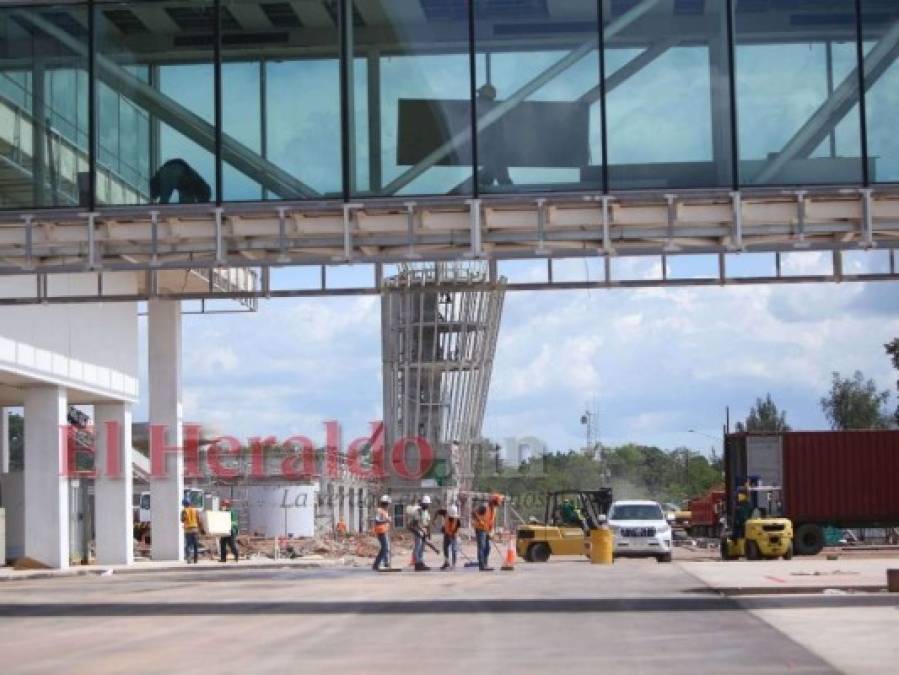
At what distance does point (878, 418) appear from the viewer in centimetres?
11925

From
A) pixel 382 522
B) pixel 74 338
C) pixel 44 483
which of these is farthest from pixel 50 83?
pixel 44 483

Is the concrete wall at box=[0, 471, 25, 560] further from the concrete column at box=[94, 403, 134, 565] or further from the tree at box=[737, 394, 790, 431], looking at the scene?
the tree at box=[737, 394, 790, 431]

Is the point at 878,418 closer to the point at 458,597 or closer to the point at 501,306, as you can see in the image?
the point at 501,306

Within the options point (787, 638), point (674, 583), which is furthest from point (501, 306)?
point (787, 638)

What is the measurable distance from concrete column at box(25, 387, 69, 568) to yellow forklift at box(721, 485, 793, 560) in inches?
693

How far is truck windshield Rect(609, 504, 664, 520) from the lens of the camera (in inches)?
1772

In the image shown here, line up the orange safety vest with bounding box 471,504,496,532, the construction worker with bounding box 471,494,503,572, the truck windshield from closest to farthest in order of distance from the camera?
1. the construction worker with bounding box 471,494,503,572
2. the orange safety vest with bounding box 471,504,496,532
3. the truck windshield

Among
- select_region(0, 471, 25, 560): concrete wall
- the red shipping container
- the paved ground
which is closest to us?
the paved ground

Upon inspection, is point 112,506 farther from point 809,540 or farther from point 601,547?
point 809,540

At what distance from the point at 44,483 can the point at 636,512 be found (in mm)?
16704

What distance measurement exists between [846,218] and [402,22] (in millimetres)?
7609

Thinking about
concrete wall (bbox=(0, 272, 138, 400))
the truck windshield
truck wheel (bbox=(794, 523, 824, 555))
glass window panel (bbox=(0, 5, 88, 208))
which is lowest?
truck wheel (bbox=(794, 523, 824, 555))

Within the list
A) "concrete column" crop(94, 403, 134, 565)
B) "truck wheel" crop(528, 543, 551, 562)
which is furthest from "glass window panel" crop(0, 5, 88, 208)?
"truck wheel" crop(528, 543, 551, 562)

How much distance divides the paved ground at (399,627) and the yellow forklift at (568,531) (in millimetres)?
10969
